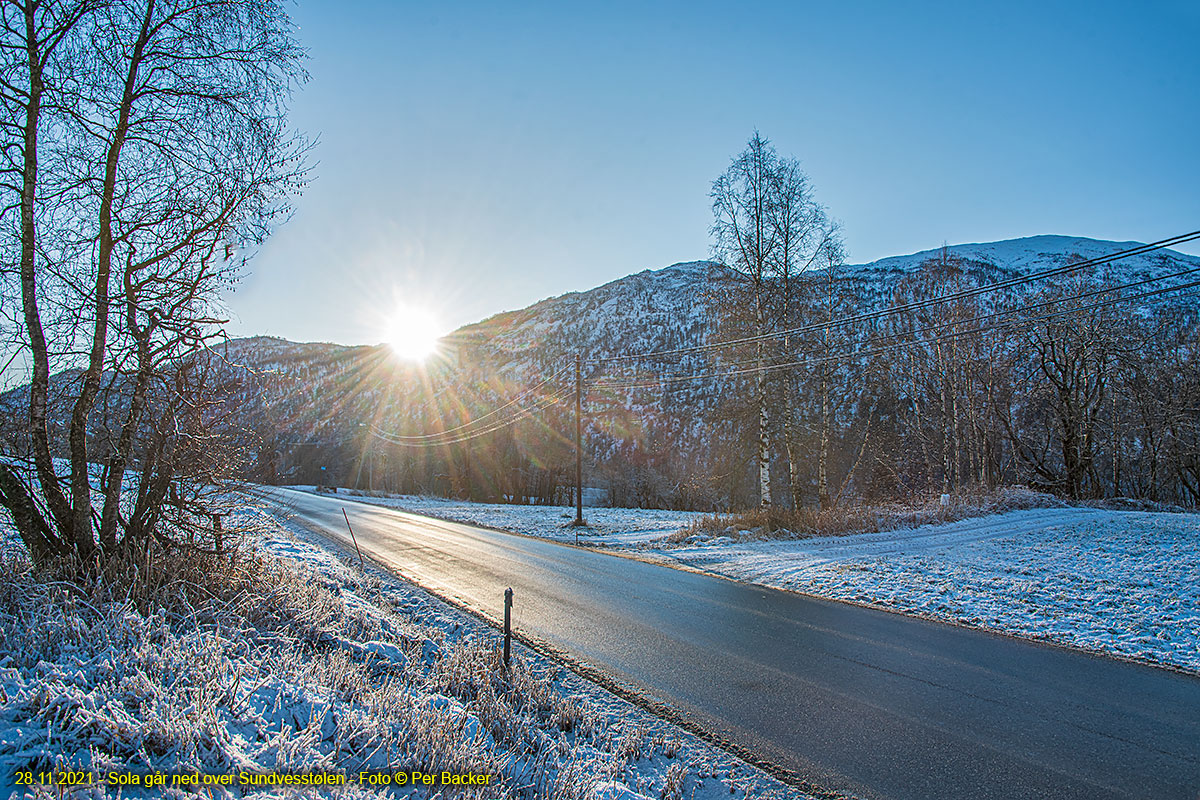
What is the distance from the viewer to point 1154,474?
27.2m

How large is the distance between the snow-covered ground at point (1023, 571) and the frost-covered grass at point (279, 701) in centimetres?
558

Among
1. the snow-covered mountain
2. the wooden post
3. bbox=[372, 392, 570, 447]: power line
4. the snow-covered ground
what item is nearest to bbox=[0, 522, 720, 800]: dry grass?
the wooden post

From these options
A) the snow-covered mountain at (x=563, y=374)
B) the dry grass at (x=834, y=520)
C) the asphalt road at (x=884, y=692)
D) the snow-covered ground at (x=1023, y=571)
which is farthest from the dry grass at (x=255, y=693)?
the snow-covered mountain at (x=563, y=374)

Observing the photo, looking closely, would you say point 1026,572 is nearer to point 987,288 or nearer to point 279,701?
point 987,288

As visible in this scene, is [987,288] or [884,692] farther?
[987,288]

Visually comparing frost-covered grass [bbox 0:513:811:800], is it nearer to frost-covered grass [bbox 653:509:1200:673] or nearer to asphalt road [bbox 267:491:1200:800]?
asphalt road [bbox 267:491:1200:800]

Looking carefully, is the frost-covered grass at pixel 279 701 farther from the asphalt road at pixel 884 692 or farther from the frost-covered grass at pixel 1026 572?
the frost-covered grass at pixel 1026 572

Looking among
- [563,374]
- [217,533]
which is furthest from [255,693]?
[563,374]

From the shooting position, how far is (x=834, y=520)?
590 inches

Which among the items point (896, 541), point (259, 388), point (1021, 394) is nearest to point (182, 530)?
point (259, 388)

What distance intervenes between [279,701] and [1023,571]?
11501 mm

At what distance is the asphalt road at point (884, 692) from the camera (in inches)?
157

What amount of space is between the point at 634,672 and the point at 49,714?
468cm

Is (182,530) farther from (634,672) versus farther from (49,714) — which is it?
(634,672)
